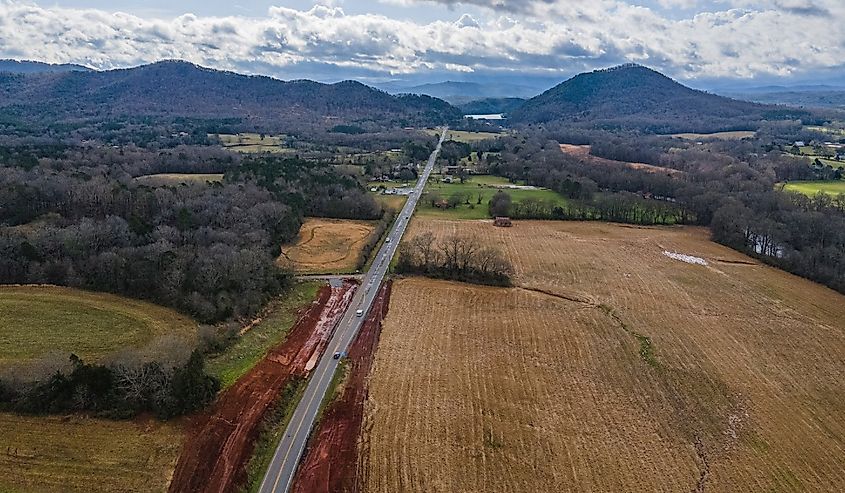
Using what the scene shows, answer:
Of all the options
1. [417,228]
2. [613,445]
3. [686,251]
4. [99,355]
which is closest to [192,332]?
[99,355]

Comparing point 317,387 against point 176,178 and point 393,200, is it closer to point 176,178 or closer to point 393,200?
point 393,200

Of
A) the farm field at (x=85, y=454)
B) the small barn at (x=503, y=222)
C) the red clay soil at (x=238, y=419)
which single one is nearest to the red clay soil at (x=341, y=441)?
the red clay soil at (x=238, y=419)

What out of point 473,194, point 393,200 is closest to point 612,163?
point 473,194

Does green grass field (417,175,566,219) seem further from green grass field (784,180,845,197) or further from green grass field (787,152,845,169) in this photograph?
green grass field (787,152,845,169)

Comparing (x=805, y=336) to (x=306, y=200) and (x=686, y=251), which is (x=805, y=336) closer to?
(x=686, y=251)

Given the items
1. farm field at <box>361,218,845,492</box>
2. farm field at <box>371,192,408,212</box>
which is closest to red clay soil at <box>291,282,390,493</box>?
farm field at <box>361,218,845,492</box>

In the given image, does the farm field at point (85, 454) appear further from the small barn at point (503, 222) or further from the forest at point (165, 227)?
the small barn at point (503, 222)
